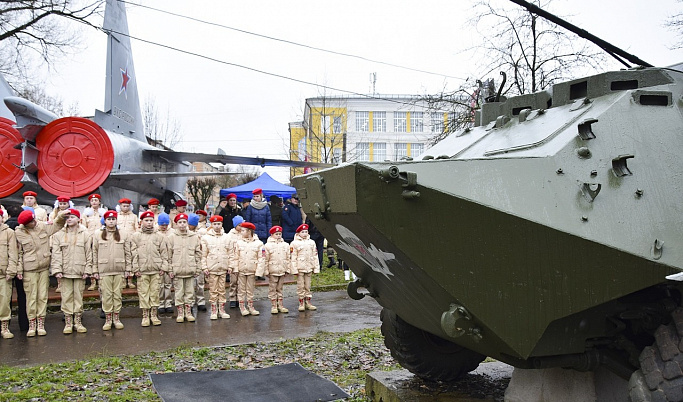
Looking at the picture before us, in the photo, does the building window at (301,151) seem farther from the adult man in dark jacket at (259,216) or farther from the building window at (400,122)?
the adult man in dark jacket at (259,216)

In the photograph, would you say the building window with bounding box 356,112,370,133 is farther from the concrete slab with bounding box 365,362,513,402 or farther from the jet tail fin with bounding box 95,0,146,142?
the concrete slab with bounding box 365,362,513,402

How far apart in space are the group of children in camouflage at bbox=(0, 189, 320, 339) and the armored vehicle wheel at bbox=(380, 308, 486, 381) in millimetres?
4944

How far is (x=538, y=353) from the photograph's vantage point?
337cm

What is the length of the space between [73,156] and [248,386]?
833 centimetres

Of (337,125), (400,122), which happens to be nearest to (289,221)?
(337,125)

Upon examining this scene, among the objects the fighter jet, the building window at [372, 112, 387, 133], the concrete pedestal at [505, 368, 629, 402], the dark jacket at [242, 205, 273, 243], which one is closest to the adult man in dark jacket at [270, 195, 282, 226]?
the dark jacket at [242, 205, 273, 243]

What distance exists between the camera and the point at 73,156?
486 inches

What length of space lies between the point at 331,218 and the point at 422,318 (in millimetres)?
888

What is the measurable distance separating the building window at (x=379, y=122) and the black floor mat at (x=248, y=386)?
124 feet

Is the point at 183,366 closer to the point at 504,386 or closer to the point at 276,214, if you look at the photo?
the point at 504,386

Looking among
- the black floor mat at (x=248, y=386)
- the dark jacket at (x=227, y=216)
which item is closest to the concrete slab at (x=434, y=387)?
the black floor mat at (x=248, y=386)

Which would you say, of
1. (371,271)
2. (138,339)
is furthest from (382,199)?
(138,339)

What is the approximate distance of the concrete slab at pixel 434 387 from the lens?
4753 mm

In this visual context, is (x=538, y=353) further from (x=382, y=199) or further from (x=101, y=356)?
(x=101, y=356)
